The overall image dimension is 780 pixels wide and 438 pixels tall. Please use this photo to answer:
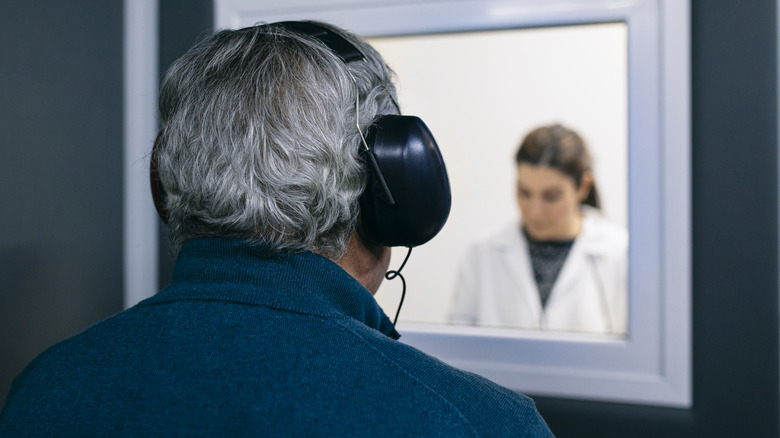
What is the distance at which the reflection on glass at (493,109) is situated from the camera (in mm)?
1194

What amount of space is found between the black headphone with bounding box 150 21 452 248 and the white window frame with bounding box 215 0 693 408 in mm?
587

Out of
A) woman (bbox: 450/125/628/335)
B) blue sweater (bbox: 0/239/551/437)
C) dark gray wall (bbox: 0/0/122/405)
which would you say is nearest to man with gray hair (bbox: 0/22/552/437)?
blue sweater (bbox: 0/239/551/437)

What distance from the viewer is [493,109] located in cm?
135

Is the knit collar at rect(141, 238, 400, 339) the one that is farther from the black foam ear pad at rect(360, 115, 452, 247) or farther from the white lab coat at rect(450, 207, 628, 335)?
the white lab coat at rect(450, 207, 628, 335)

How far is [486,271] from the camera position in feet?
4.67

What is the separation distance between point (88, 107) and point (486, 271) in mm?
968

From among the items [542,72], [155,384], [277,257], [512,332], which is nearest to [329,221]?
[277,257]

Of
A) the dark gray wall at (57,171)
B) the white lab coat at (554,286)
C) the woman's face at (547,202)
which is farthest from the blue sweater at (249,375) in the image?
the woman's face at (547,202)

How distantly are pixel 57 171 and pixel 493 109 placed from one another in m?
0.93

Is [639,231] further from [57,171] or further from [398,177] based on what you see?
[57,171]

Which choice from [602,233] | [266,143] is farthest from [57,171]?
[602,233]

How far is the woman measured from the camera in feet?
4.18

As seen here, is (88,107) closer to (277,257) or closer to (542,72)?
(277,257)

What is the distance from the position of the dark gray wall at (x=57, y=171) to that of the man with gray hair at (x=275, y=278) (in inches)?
17.2
